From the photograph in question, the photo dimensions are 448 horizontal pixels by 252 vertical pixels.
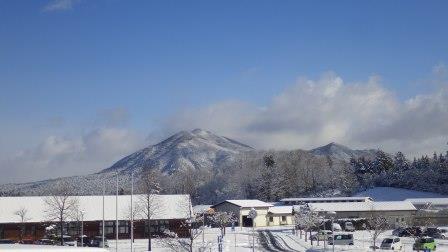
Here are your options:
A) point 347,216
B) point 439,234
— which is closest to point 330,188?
point 347,216

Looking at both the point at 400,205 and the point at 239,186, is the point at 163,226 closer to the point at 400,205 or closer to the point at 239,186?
the point at 400,205

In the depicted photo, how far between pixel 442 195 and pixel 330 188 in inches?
1194

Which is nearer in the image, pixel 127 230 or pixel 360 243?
pixel 360 243

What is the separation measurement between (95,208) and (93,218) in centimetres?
177

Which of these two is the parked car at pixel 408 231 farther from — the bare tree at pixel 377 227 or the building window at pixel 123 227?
the building window at pixel 123 227

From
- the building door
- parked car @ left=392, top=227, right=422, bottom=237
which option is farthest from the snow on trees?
the building door

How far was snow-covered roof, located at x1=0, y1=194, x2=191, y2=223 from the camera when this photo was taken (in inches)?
2456

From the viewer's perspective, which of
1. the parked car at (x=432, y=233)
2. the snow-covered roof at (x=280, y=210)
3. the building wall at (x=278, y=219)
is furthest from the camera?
the snow-covered roof at (x=280, y=210)

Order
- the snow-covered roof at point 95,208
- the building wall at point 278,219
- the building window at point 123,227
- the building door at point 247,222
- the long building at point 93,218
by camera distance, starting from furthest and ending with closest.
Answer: the building wall at point 278,219, the building door at point 247,222, the building window at point 123,227, the snow-covered roof at point 95,208, the long building at point 93,218

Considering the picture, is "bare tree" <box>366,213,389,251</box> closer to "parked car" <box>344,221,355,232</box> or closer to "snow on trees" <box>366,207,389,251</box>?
"snow on trees" <box>366,207,389,251</box>

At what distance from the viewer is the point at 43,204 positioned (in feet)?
209

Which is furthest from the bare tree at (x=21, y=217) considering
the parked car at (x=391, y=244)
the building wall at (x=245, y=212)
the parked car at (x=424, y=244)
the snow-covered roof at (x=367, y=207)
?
the snow-covered roof at (x=367, y=207)

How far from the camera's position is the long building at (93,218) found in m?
61.6

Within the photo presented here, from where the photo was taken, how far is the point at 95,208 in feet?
211
